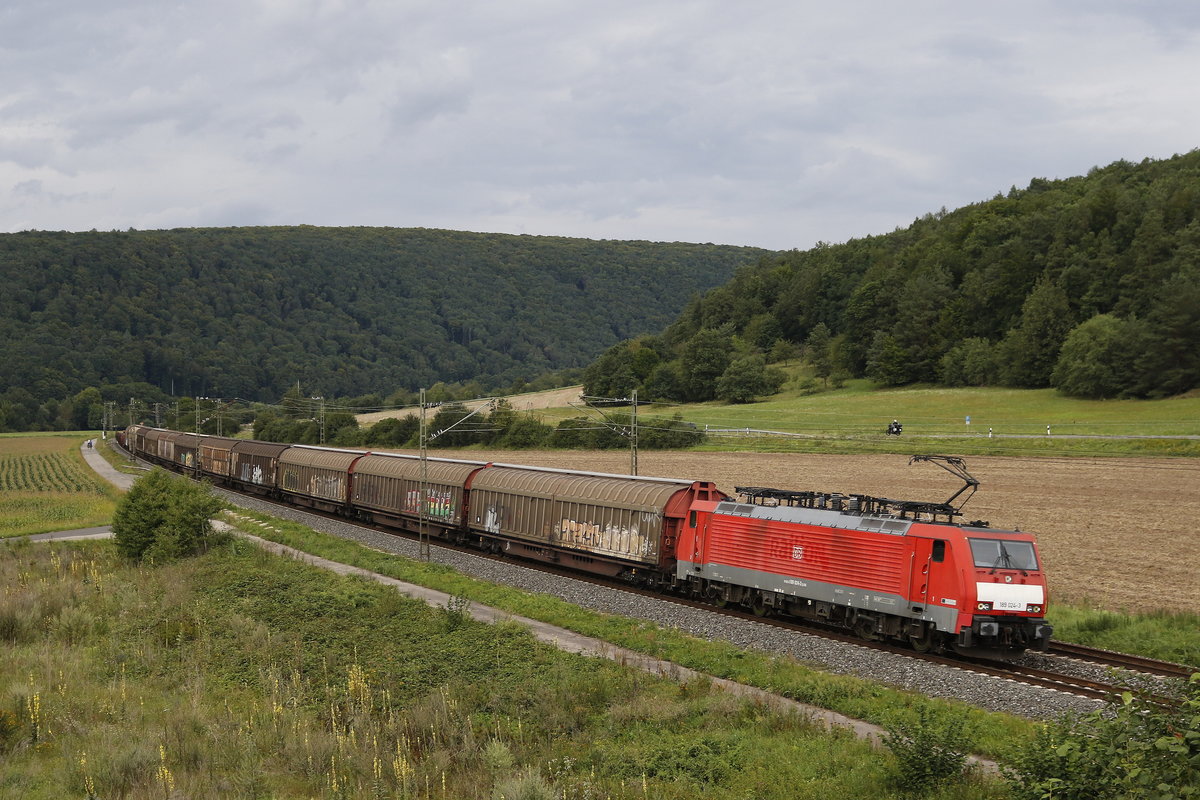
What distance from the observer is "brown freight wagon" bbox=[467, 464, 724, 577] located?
104 feet

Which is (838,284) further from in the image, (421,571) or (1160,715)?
(1160,715)

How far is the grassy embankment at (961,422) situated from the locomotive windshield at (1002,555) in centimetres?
4087

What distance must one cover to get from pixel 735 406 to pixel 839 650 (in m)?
88.1

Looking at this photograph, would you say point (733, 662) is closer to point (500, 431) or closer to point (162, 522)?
point (162, 522)

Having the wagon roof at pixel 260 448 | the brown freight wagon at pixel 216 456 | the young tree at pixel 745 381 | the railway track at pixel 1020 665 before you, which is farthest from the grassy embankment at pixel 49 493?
the young tree at pixel 745 381

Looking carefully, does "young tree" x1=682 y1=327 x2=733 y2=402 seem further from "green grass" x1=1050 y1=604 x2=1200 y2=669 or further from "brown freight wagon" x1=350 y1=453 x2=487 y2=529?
"green grass" x1=1050 y1=604 x2=1200 y2=669

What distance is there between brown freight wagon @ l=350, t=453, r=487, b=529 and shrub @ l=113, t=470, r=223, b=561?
909cm

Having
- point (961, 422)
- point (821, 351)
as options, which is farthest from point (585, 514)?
point (821, 351)

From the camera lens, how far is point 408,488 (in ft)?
155

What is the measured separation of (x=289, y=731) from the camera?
1809cm

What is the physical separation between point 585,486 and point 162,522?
1844 cm

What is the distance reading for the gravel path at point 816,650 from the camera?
18.7 meters

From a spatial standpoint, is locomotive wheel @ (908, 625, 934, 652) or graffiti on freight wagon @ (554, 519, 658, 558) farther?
graffiti on freight wagon @ (554, 519, 658, 558)

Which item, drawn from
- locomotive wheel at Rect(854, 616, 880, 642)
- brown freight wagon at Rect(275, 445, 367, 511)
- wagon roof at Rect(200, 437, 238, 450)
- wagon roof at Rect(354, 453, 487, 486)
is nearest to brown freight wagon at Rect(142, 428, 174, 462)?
wagon roof at Rect(200, 437, 238, 450)
